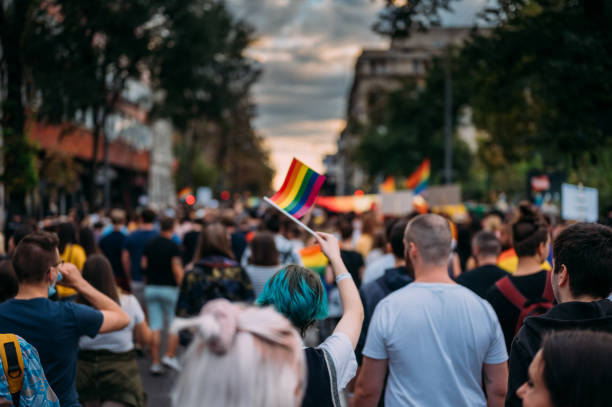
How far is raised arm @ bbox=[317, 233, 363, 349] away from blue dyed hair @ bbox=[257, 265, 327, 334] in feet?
0.44

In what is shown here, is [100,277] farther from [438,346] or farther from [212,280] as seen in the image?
[438,346]

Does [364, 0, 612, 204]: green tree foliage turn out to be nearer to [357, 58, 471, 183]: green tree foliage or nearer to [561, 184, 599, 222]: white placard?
[561, 184, 599, 222]: white placard

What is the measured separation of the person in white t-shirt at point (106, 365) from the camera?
4910 mm

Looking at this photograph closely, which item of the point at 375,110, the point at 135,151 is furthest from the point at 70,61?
the point at 375,110

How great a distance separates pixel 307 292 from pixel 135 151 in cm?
4811

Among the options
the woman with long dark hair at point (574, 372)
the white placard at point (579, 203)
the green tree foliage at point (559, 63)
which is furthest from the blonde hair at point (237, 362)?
the white placard at point (579, 203)

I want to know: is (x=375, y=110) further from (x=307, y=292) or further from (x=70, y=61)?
(x=307, y=292)

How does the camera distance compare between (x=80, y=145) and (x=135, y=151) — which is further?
(x=135, y=151)

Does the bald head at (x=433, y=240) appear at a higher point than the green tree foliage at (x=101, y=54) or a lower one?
lower

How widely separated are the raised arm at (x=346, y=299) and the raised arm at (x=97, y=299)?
145 centimetres

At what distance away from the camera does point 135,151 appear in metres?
49.2

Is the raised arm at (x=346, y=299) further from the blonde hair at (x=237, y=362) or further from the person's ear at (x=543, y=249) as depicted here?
the person's ear at (x=543, y=249)

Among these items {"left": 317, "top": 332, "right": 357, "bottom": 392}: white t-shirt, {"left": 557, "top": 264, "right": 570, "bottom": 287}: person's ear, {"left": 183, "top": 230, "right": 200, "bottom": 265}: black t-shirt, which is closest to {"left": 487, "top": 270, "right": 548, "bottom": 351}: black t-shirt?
{"left": 557, "top": 264, "right": 570, "bottom": 287}: person's ear

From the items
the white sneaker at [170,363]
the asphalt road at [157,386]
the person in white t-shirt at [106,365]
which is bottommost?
the asphalt road at [157,386]
